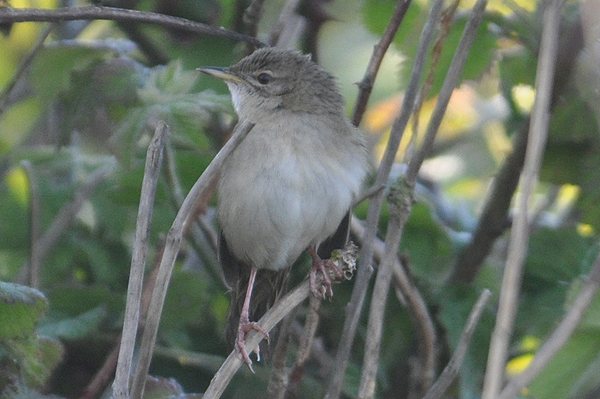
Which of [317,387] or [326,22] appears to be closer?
[317,387]

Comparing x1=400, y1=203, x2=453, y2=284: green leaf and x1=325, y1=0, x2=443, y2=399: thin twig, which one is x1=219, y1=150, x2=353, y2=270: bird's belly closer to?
x1=325, y1=0, x2=443, y2=399: thin twig

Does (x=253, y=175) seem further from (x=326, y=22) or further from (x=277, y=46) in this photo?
(x=326, y=22)

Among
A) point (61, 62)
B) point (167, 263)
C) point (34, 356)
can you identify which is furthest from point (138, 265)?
point (61, 62)

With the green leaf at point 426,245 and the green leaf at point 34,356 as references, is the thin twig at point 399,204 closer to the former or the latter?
the green leaf at point 426,245

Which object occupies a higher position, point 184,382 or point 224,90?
point 224,90

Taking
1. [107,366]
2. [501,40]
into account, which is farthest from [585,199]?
[107,366]

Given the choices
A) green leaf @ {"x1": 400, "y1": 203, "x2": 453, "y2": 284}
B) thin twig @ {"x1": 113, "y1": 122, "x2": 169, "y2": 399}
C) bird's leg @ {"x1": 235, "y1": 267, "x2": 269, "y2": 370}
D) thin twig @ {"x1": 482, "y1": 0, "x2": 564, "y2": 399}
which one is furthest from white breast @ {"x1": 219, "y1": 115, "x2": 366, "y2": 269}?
thin twig @ {"x1": 482, "y1": 0, "x2": 564, "y2": 399}

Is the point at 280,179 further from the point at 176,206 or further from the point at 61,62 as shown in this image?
the point at 61,62

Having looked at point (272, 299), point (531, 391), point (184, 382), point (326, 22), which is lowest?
point (184, 382)

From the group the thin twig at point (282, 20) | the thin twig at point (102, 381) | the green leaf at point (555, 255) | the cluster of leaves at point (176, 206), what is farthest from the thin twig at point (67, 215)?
the green leaf at point (555, 255)
